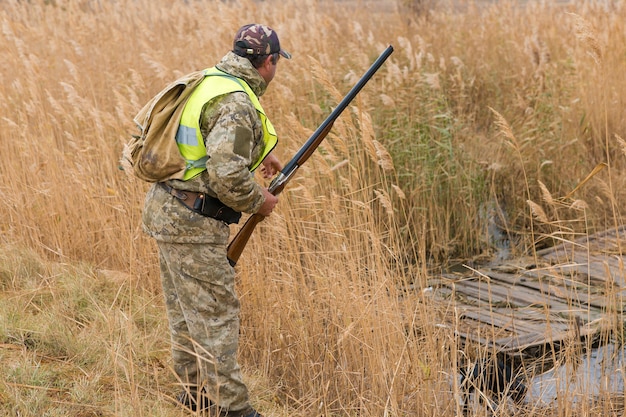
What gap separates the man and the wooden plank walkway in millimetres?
1139

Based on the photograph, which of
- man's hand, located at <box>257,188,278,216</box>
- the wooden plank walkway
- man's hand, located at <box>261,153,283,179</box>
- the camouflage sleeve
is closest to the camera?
the camouflage sleeve

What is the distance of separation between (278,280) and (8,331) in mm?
1401

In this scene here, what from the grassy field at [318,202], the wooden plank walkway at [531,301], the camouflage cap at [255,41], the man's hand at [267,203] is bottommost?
Result: the wooden plank walkway at [531,301]

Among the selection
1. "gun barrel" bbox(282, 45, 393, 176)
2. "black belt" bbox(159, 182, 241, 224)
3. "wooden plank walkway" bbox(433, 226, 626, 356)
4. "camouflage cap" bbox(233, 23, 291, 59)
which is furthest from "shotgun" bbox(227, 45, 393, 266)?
"wooden plank walkway" bbox(433, 226, 626, 356)

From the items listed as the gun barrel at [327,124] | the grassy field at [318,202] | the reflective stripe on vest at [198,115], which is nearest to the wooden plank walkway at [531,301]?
the grassy field at [318,202]

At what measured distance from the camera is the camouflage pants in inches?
132

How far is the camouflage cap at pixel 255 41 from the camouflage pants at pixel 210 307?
80 cm

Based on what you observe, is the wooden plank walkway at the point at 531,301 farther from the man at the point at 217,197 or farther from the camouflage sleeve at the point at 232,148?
the camouflage sleeve at the point at 232,148

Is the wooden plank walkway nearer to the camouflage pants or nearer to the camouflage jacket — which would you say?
the camouflage pants

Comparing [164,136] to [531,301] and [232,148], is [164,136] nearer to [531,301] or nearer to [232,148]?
[232,148]

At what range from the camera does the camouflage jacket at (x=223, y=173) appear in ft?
10.3

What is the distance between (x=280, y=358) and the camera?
4.23 meters

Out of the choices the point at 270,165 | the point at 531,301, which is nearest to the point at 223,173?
the point at 270,165

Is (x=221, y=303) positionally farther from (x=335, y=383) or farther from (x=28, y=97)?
(x=28, y=97)
